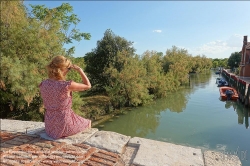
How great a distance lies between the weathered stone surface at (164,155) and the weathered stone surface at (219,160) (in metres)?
0.08

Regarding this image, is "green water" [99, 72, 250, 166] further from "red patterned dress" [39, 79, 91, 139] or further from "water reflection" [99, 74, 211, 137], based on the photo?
"red patterned dress" [39, 79, 91, 139]

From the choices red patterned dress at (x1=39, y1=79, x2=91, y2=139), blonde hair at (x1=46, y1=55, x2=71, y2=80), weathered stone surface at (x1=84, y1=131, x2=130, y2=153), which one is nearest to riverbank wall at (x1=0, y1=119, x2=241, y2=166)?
weathered stone surface at (x1=84, y1=131, x2=130, y2=153)

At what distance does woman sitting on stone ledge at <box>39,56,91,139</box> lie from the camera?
2.52 meters

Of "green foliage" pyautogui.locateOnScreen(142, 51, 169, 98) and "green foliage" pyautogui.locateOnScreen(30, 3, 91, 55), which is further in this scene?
"green foliage" pyautogui.locateOnScreen(142, 51, 169, 98)

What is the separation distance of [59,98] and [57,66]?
441mm

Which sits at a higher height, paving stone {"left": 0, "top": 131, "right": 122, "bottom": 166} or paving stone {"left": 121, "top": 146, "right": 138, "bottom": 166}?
paving stone {"left": 0, "top": 131, "right": 122, "bottom": 166}

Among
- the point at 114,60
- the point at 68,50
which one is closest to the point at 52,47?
the point at 68,50

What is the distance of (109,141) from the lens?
101 inches

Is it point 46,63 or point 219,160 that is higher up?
point 46,63

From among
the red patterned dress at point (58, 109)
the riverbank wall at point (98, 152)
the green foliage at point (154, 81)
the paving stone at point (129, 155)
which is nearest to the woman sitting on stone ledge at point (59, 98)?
the red patterned dress at point (58, 109)

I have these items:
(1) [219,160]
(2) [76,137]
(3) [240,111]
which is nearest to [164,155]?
(1) [219,160]

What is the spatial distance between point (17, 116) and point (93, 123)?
14.7ft

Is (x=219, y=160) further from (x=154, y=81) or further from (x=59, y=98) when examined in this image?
(x=154, y=81)

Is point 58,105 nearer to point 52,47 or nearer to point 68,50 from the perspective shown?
point 52,47
